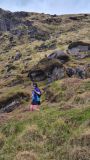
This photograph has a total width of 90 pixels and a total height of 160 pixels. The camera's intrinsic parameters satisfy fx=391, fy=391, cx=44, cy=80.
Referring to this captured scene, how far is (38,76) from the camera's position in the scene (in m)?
46.3

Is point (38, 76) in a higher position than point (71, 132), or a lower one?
lower

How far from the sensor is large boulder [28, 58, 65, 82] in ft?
142

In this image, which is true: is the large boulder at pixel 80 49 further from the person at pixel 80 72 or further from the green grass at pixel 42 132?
the green grass at pixel 42 132

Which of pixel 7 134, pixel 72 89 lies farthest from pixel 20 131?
pixel 72 89

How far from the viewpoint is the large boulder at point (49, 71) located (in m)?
43.3

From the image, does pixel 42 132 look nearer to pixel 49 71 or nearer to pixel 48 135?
pixel 48 135

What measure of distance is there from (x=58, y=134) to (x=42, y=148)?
5.09ft

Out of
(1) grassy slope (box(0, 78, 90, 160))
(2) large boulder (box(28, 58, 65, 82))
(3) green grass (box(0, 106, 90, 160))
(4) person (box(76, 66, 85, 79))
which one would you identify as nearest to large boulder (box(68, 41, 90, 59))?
(2) large boulder (box(28, 58, 65, 82))

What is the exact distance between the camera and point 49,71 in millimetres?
45375

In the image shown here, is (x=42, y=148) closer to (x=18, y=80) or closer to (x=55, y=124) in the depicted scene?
(x=55, y=124)

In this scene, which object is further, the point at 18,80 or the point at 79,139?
the point at 18,80

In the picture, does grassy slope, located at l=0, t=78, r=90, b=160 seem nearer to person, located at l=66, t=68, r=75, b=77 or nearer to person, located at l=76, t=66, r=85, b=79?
person, located at l=76, t=66, r=85, b=79

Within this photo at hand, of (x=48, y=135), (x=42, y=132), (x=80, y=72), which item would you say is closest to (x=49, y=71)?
(x=80, y=72)

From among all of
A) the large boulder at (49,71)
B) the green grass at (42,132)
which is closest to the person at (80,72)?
the large boulder at (49,71)
